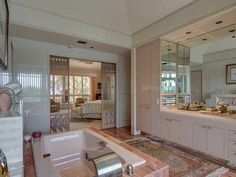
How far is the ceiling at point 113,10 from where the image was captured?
278 cm

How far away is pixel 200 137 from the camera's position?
8.54 ft

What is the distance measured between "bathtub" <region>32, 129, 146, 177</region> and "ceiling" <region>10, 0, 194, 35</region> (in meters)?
2.35

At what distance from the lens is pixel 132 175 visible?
1.36 metres

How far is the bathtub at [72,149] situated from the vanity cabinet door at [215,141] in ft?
5.02

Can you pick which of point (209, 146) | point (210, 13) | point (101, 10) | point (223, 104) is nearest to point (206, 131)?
point (209, 146)

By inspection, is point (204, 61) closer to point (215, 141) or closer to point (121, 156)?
point (215, 141)

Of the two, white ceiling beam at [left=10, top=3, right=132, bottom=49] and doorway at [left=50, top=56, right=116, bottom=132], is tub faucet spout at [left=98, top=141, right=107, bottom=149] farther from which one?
white ceiling beam at [left=10, top=3, right=132, bottom=49]

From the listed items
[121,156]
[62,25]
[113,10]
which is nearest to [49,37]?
[62,25]

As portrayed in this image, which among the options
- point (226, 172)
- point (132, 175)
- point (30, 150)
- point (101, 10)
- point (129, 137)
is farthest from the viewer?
point (129, 137)

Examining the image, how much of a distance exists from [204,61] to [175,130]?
167 centimetres

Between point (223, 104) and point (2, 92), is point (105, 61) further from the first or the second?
point (2, 92)

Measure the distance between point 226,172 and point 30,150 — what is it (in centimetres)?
277

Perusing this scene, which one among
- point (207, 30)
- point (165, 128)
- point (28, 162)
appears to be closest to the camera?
point (28, 162)

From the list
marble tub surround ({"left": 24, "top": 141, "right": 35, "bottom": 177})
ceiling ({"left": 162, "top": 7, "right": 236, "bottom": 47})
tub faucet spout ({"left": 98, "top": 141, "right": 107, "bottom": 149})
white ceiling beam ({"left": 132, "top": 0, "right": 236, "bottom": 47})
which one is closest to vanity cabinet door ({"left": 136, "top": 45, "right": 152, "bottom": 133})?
white ceiling beam ({"left": 132, "top": 0, "right": 236, "bottom": 47})
